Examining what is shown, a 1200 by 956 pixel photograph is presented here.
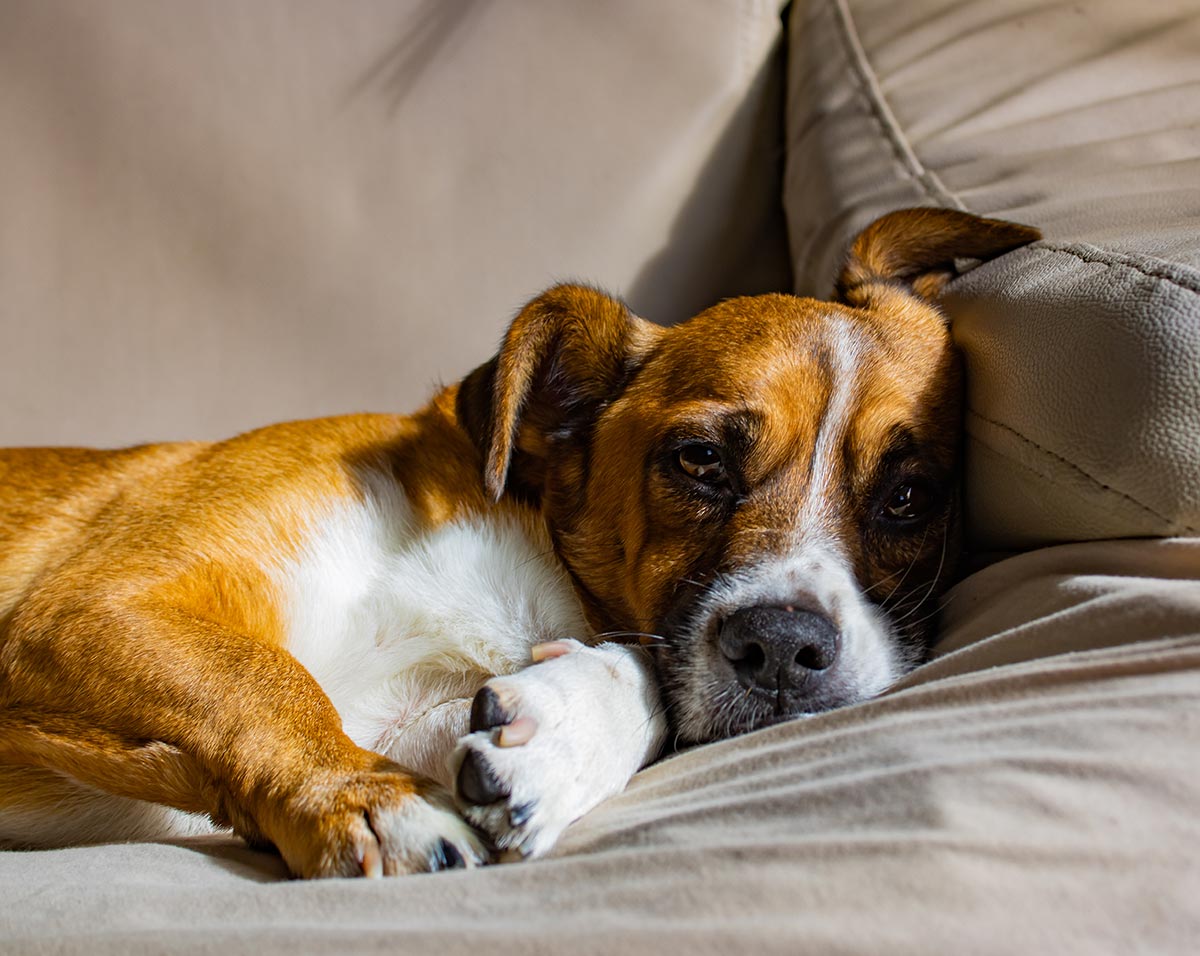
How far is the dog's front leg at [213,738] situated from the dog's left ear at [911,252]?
136 cm

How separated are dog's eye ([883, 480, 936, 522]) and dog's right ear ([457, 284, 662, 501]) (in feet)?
1.89

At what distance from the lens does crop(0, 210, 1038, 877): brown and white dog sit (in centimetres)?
142

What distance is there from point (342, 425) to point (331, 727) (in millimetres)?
858

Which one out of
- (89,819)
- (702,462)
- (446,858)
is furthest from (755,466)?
(89,819)

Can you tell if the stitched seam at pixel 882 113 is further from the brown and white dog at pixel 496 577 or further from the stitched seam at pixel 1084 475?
the stitched seam at pixel 1084 475

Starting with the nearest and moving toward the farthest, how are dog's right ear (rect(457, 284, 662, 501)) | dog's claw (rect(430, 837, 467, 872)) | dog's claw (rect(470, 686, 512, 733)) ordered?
dog's claw (rect(430, 837, 467, 872)) → dog's claw (rect(470, 686, 512, 733)) → dog's right ear (rect(457, 284, 662, 501))

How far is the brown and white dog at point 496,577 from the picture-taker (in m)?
1.42

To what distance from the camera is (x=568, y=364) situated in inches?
Result: 84.3

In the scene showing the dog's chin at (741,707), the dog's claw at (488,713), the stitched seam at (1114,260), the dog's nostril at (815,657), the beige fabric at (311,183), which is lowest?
the dog's chin at (741,707)

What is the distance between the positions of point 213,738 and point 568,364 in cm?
101

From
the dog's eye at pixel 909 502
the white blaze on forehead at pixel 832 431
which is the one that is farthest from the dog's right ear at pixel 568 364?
the dog's eye at pixel 909 502

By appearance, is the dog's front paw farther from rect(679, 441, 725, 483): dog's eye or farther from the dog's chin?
rect(679, 441, 725, 483): dog's eye

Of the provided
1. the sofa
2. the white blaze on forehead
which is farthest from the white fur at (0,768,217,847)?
the white blaze on forehead

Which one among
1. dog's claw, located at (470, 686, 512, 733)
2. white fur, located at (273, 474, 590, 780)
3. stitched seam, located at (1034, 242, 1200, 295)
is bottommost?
white fur, located at (273, 474, 590, 780)
